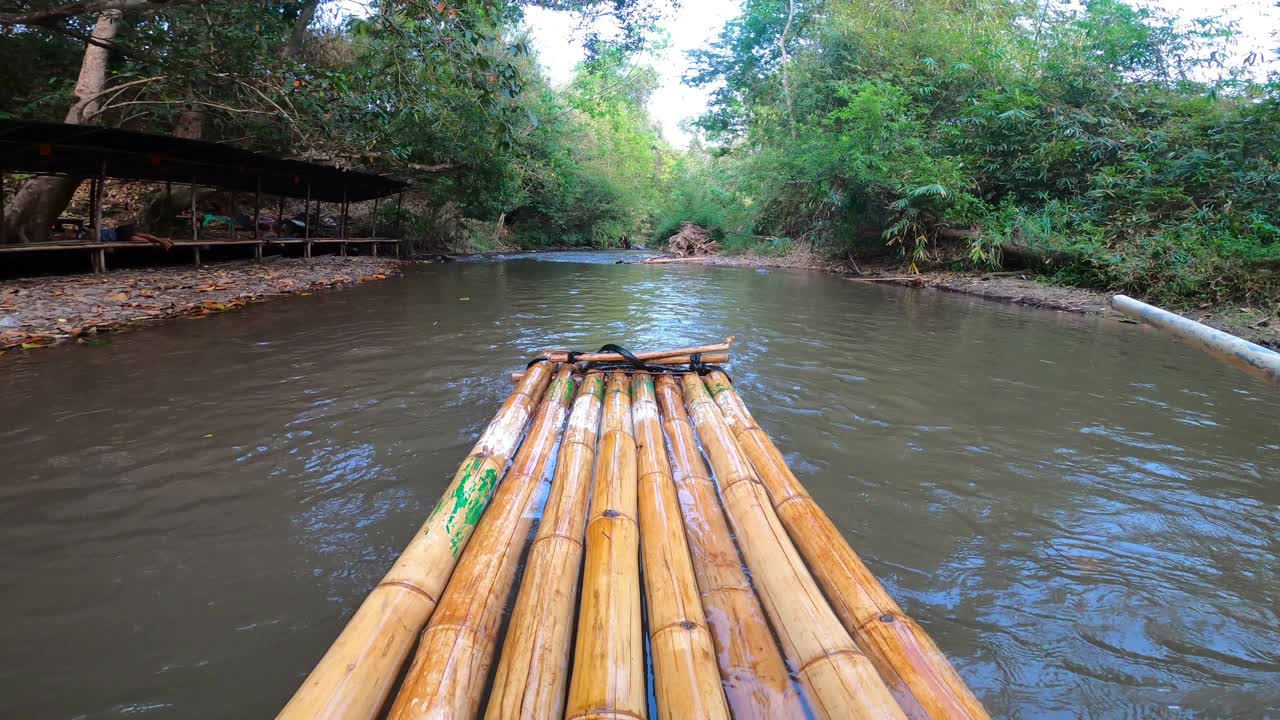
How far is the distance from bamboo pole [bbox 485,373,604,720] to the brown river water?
0.69 m

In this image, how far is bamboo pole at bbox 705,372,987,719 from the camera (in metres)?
1.29

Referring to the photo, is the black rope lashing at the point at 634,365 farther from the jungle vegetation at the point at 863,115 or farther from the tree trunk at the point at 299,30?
the tree trunk at the point at 299,30

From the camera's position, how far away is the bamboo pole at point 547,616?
1280mm

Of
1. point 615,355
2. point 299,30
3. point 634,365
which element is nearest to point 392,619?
point 634,365

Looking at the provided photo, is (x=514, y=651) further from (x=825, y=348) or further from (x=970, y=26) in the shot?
(x=970, y=26)

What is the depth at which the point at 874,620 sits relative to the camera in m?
1.52

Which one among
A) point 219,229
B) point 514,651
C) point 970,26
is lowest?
point 514,651

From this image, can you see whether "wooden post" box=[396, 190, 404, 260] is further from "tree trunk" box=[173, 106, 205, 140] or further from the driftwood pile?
the driftwood pile

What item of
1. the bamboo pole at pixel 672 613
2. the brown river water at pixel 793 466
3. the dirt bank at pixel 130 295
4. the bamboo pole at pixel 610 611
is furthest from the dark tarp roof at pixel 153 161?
the bamboo pole at pixel 672 613

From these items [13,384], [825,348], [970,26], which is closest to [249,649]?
[13,384]

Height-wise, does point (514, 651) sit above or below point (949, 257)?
below

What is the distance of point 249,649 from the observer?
68.5 inches

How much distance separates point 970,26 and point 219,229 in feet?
64.7

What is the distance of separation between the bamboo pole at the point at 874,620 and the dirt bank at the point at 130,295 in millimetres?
6576
